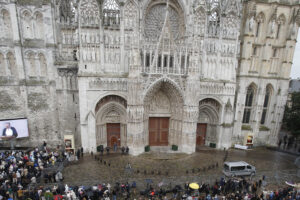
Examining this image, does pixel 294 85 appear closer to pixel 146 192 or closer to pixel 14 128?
pixel 146 192

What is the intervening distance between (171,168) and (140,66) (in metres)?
12.1

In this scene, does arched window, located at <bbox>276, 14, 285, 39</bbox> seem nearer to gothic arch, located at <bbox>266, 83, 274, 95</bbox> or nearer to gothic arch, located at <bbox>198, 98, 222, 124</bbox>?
gothic arch, located at <bbox>266, 83, 274, 95</bbox>

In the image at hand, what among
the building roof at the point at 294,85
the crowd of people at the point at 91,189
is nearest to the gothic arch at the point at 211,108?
the crowd of people at the point at 91,189

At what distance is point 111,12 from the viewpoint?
2056 centimetres

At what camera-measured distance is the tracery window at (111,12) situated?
2033 cm

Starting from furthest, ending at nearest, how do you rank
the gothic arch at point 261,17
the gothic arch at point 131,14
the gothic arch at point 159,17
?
the gothic arch at point 261,17 < the gothic arch at point 159,17 < the gothic arch at point 131,14

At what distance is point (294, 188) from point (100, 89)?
863 inches

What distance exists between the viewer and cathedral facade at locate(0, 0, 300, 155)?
1962 cm

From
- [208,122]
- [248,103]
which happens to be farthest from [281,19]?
[208,122]

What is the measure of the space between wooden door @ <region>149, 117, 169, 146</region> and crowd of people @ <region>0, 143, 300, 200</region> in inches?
357

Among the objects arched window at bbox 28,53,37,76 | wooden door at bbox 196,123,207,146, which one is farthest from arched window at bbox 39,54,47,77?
wooden door at bbox 196,123,207,146

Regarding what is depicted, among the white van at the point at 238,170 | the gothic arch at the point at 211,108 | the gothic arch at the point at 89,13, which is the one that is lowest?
the white van at the point at 238,170

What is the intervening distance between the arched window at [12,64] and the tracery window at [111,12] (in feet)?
39.6

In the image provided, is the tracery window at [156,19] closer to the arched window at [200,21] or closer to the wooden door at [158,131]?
the arched window at [200,21]
